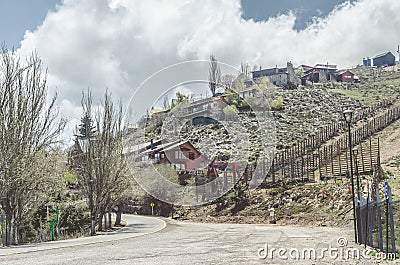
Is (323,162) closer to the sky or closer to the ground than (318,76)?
closer to the ground

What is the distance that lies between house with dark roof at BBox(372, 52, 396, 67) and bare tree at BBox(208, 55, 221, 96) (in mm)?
137301

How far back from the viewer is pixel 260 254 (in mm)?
11266

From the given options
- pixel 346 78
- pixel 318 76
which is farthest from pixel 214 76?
pixel 346 78

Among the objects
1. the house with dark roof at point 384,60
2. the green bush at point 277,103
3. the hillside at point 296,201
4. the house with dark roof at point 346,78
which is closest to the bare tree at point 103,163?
the hillside at point 296,201

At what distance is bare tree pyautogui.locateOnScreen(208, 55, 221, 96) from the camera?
23156 millimetres

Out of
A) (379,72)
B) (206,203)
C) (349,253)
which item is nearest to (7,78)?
(349,253)

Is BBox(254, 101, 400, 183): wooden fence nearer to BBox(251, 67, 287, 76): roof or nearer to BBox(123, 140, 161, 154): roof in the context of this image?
BBox(123, 140, 161, 154): roof

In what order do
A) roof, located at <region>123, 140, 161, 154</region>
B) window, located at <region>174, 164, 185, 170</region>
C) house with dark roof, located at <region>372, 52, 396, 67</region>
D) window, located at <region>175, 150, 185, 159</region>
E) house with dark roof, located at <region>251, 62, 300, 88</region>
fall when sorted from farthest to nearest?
1. house with dark roof, located at <region>372, 52, 396, 67</region>
2. house with dark roof, located at <region>251, 62, 300, 88</region>
3. window, located at <region>174, 164, 185, 170</region>
4. window, located at <region>175, 150, 185, 159</region>
5. roof, located at <region>123, 140, 161, 154</region>

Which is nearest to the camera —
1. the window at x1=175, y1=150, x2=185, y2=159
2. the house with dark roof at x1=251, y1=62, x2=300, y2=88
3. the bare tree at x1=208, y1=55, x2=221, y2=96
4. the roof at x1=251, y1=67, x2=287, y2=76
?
the bare tree at x1=208, y1=55, x2=221, y2=96

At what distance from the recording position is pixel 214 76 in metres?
24.2

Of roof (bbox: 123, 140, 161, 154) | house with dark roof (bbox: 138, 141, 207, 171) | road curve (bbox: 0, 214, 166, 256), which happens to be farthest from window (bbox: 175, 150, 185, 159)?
road curve (bbox: 0, 214, 166, 256)

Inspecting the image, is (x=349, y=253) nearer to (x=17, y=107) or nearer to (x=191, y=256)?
(x=191, y=256)

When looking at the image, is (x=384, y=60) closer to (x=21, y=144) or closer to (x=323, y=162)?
(x=323, y=162)

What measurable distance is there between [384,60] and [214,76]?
141 metres
